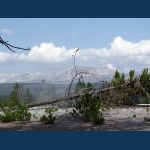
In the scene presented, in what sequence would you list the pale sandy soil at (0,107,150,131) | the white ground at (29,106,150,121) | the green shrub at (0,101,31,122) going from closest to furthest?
the pale sandy soil at (0,107,150,131) < the green shrub at (0,101,31,122) < the white ground at (29,106,150,121)

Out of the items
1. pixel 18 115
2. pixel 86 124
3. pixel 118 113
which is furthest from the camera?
pixel 118 113

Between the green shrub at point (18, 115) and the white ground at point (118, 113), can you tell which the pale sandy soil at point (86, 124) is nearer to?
the white ground at point (118, 113)

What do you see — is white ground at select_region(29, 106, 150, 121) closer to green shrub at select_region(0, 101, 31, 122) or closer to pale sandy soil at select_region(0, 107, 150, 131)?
pale sandy soil at select_region(0, 107, 150, 131)

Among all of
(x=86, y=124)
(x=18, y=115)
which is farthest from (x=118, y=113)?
(x=18, y=115)

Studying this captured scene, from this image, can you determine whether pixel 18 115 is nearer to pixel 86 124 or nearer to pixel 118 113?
pixel 86 124

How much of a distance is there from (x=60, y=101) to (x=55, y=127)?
2.45 m

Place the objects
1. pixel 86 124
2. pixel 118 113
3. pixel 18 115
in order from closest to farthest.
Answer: pixel 86 124, pixel 18 115, pixel 118 113

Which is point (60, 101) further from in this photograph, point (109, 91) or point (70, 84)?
point (109, 91)

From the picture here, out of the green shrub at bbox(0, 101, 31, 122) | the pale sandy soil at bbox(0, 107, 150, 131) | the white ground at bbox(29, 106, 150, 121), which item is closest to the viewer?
the pale sandy soil at bbox(0, 107, 150, 131)

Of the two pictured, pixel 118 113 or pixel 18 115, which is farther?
pixel 118 113

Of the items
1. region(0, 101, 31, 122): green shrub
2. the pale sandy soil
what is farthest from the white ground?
region(0, 101, 31, 122): green shrub

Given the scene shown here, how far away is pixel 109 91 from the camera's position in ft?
32.6

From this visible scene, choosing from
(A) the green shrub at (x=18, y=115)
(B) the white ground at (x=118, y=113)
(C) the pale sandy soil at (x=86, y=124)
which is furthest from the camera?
(B) the white ground at (x=118, y=113)

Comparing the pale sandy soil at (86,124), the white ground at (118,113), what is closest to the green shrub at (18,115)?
the pale sandy soil at (86,124)
